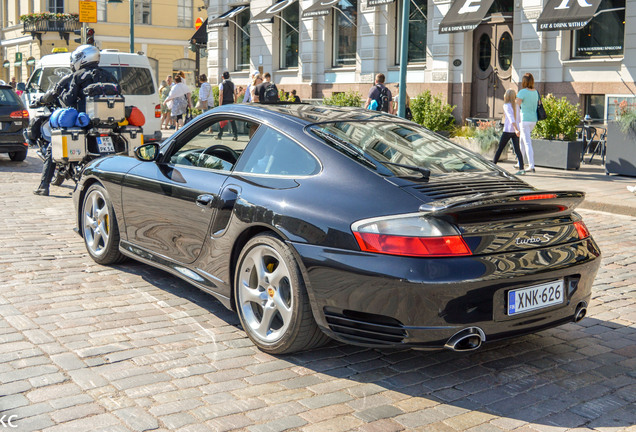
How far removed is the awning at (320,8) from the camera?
24625mm

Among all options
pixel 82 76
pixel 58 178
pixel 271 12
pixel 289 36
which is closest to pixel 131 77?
pixel 58 178

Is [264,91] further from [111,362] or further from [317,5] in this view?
[111,362]

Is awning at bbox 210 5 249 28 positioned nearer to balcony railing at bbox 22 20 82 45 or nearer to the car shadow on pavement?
balcony railing at bbox 22 20 82 45

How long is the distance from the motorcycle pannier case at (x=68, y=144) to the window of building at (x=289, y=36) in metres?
18.0

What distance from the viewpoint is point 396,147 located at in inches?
191

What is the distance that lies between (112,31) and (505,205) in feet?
177

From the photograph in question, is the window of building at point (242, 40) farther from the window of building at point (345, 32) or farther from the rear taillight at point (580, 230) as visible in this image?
the rear taillight at point (580, 230)

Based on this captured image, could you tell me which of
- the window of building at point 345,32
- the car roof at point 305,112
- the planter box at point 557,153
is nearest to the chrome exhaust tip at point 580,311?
the car roof at point 305,112

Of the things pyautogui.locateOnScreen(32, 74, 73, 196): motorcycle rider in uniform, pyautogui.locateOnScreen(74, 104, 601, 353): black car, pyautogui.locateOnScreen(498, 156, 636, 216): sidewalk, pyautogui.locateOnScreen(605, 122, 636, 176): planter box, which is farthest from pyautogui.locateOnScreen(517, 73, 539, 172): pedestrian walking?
pyautogui.locateOnScreen(74, 104, 601, 353): black car

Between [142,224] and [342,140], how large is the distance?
6.44 feet

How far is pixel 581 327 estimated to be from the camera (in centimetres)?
532

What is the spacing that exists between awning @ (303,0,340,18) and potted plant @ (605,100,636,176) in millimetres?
12496

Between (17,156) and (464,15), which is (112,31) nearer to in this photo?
(464,15)

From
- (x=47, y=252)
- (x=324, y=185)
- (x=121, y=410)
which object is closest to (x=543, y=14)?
(x=47, y=252)
